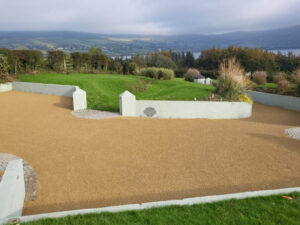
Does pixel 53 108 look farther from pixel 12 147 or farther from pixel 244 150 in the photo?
pixel 244 150

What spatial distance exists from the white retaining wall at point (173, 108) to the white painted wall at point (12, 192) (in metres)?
6.29

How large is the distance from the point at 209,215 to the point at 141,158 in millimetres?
2593

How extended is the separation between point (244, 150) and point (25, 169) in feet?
16.5

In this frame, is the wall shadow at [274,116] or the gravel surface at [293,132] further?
the wall shadow at [274,116]

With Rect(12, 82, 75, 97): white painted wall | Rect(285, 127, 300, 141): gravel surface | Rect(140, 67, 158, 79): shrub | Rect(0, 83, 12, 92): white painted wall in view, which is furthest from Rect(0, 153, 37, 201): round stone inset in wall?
Rect(140, 67, 158, 79): shrub

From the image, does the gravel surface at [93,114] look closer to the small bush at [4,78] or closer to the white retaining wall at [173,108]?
the white retaining wall at [173,108]

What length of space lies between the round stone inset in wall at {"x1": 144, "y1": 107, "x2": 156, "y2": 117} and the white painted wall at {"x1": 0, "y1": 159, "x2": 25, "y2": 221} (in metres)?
6.70

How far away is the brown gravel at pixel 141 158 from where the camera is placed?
441cm

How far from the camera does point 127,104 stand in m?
9.98

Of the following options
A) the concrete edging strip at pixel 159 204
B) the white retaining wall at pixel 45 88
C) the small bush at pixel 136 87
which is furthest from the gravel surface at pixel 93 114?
the concrete edging strip at pixel 159 204

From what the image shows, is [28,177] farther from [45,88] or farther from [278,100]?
[278,100]

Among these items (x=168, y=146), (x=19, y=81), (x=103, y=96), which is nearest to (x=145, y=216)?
(x=168, y=146)

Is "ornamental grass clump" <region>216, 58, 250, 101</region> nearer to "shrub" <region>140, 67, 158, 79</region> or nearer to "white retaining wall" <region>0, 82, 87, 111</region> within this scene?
"white retaining wall" <region>0, 82, 87, 111</region>

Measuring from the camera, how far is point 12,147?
6.38 meters
